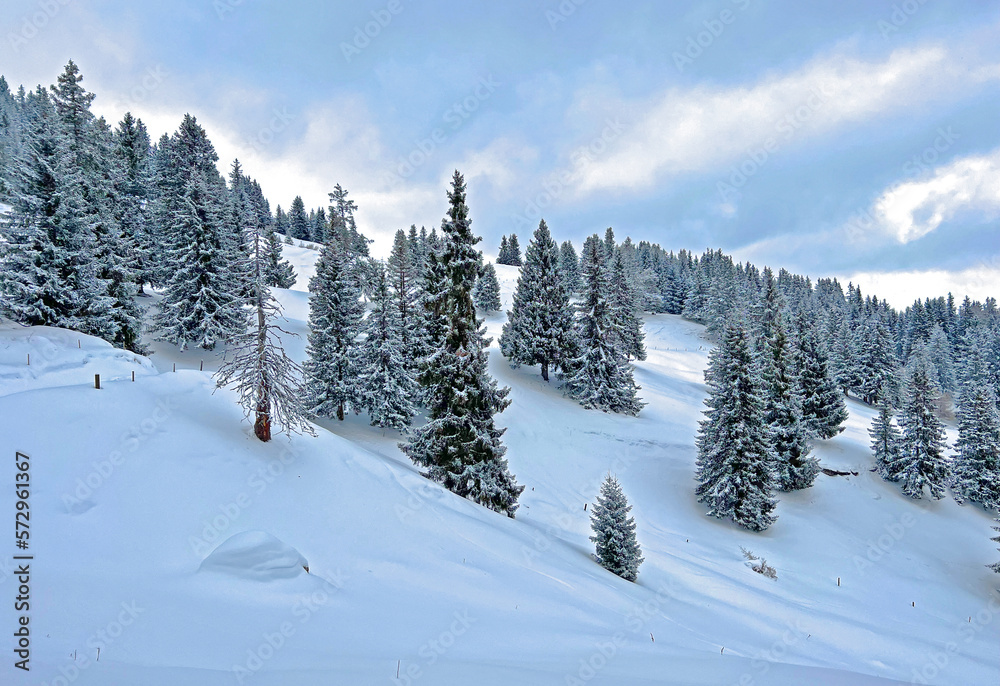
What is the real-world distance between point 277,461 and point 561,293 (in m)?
31.0

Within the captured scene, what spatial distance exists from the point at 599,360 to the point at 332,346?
68.5 ft

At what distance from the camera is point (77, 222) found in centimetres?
2256

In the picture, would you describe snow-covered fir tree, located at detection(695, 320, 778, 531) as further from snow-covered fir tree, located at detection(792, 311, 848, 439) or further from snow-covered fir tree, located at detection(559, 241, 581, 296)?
snow-covered fir tree, located at detection(559, 241, 581, 296)

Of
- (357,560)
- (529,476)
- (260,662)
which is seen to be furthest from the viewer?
(529,476)

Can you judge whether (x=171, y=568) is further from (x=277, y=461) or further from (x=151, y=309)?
(x=151, y=309)

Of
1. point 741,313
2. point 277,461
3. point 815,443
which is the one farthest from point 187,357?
point 815,443

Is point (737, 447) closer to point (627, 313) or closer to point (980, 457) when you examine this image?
point (980, 457)

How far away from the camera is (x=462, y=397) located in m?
19.6

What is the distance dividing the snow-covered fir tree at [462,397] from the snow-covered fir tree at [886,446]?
3314cm

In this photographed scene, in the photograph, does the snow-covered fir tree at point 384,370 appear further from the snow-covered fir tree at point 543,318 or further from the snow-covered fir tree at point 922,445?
the snow-covered fir tree at point 922,445

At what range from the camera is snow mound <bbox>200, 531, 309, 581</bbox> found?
27.6ft

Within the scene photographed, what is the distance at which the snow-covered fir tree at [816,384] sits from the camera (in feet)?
129

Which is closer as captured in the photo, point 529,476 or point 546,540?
point 546,540

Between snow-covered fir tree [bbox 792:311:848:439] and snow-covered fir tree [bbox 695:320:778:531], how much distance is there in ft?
49.6
